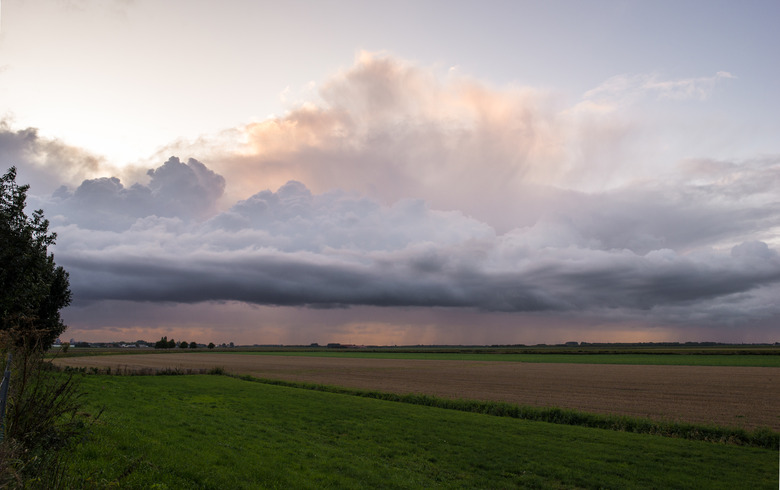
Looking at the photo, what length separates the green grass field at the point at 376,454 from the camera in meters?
12.7

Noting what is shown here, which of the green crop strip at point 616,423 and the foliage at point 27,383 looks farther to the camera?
the green crop strip at point 616,423

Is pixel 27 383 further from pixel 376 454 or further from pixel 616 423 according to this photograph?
pixel 616 423

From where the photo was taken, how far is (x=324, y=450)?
19375 millimetres

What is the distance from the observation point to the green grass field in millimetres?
12688

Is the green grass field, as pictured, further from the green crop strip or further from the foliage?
the green crop strip

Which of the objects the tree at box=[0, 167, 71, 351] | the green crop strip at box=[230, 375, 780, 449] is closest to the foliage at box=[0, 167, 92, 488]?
the tree at box=[0, 167, 71, 351]

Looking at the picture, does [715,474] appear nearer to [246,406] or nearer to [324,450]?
[324,450]

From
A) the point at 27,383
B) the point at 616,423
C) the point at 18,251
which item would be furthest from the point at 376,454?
the point at 18,251

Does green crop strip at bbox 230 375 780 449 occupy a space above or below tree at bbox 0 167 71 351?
below

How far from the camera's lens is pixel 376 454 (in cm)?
2009

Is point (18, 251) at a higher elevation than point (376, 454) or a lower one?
higher

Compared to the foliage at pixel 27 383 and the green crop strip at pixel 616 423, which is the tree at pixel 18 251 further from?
the green crop strip at pixel 616 423

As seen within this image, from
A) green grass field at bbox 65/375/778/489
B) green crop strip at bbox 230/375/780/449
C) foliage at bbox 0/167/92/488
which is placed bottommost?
green crop strip at bbox 230/375/780/449

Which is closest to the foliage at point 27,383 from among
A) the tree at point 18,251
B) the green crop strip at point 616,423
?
the tree at point 18,251
